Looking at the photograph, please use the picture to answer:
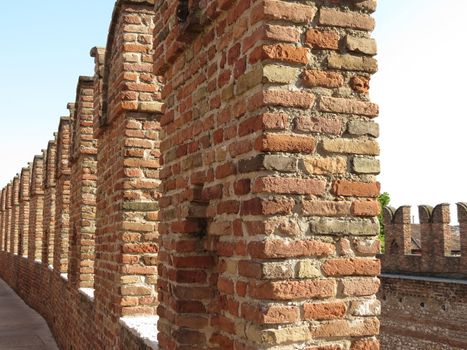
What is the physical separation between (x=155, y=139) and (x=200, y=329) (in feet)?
8.42

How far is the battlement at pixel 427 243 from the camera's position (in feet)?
52.5

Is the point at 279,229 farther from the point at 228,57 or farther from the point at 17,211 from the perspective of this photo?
the point at 17,211

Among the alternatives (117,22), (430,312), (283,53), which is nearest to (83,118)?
(117,22)

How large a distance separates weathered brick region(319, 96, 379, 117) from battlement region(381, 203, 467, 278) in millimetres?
13803

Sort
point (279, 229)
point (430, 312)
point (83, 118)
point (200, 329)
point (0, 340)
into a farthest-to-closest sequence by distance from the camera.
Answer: point (430, 312) < point (0, 340) < point (83, 118) < point (200, 329) < point (279, 229)

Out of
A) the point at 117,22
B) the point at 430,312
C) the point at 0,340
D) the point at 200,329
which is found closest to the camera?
the point at 200,329

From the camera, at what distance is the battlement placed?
52.5ft

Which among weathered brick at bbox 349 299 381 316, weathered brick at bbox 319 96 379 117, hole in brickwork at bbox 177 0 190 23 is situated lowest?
weathered brick at bbox 349 299 381 316

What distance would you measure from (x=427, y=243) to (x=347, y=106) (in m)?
15.5

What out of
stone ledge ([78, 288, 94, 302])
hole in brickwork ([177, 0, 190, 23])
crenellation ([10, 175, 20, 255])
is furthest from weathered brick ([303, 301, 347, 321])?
crenellation ([10, 175, 20, 255])

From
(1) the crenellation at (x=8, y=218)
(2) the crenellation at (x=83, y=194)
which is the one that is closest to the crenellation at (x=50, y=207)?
(2) the crenellation at (x=83, y=194)

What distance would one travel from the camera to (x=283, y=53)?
93.1 inches

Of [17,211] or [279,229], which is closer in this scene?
[279,229]

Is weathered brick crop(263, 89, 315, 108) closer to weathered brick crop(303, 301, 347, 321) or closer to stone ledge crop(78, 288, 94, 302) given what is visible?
weathered brick crop(303, 301, 347, 321)
